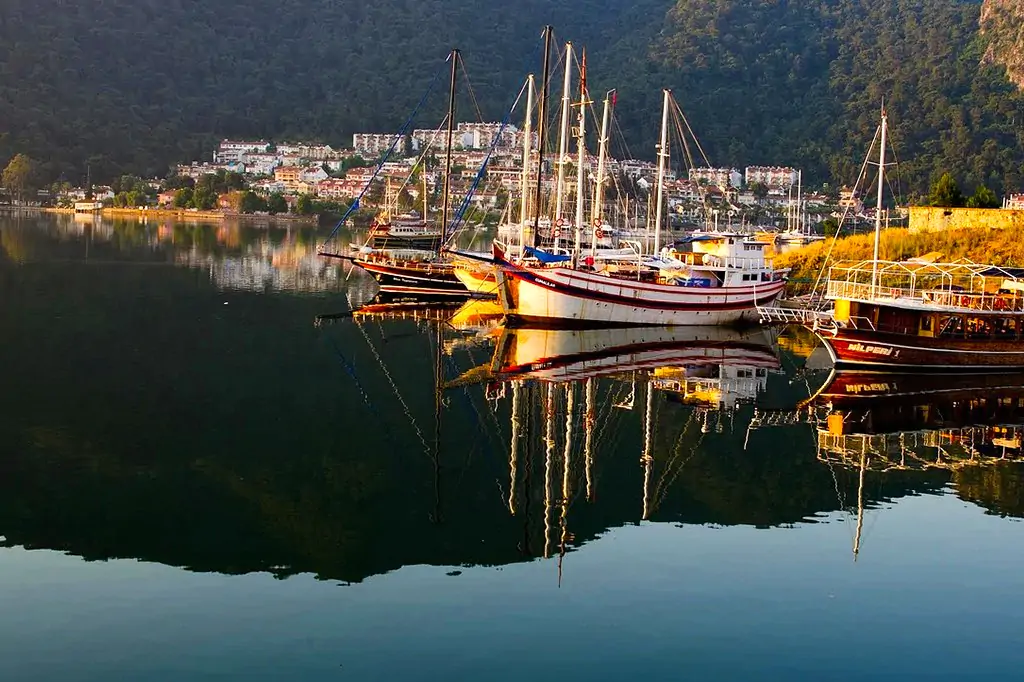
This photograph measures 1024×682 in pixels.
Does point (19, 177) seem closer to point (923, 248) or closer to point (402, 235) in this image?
point (402, 235)

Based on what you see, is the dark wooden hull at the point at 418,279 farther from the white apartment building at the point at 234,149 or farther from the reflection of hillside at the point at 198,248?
the white apartment building at the point at 234,149

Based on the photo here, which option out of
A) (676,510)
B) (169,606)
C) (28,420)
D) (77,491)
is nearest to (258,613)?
(169,606)

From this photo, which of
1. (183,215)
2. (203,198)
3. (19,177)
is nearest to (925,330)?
(183,215)

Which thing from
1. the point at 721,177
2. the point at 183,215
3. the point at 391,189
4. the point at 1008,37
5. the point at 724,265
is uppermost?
the point at 1008,37

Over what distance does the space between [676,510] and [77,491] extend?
6636 millimetres

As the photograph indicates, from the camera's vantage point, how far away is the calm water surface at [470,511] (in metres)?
10.3

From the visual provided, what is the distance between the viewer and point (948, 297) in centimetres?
2419

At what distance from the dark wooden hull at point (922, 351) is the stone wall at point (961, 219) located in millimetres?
12009

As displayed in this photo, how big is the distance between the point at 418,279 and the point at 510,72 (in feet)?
406

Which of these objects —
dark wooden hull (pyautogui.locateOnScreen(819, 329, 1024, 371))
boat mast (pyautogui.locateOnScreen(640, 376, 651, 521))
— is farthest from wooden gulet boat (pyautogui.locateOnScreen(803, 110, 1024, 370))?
boat mast (pyautogui.locateOnScreen(640, 376, 651, 521))

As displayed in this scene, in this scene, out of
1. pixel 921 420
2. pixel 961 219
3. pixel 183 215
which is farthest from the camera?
pixel 183 215

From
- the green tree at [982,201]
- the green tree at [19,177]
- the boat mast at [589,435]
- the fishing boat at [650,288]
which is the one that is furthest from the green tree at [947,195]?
the green tree at [19,177]

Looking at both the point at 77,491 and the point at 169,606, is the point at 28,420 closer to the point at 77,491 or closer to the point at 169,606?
the point at 77,491

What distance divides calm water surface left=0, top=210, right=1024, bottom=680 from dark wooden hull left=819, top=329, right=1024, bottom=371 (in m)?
0.59
